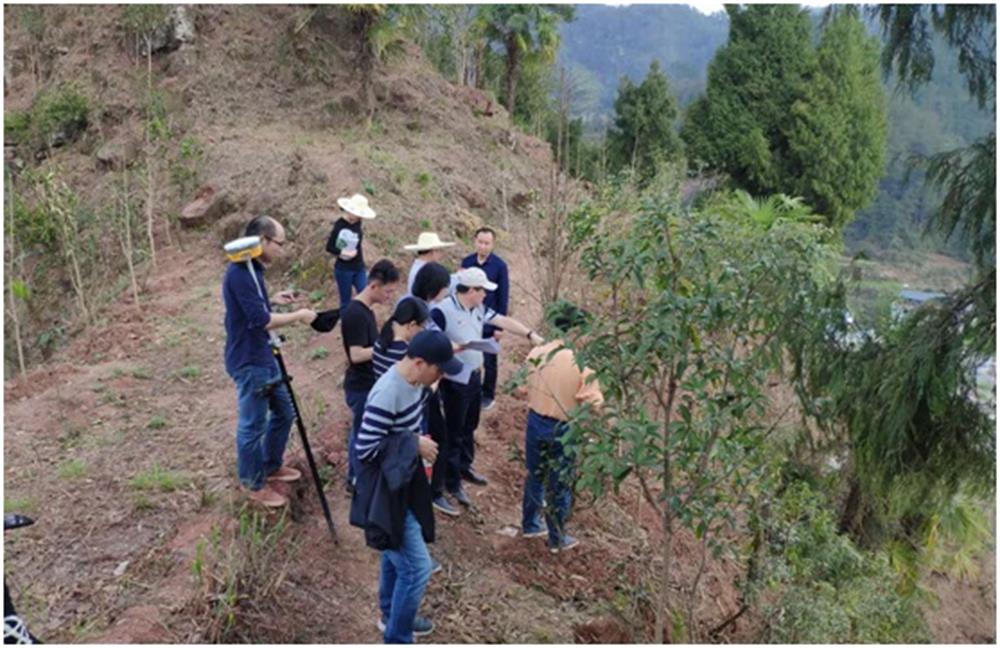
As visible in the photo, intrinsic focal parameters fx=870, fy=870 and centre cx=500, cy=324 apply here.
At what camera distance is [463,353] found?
480cm

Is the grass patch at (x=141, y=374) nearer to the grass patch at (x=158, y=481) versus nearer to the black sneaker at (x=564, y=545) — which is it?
the grass patch at (x=158, y=481)

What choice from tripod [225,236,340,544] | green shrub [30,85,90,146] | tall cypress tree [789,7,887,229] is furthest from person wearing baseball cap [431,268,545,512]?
tall cypress tree [789,7,887,229]

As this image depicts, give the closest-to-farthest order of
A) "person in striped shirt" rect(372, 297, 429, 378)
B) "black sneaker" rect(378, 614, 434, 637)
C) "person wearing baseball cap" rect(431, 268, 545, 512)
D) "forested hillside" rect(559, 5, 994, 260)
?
"person in striped shirt" rect(372, 297, 429, 378)
"black sneaker" rect(378, 614, 434, 637)
"person wearing baseball cap" rect(431, 268, 545, 512)
"forested hillside" rect(559, 5, 994, 260)

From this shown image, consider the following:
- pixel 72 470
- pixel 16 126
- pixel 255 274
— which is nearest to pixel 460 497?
pixel 255 274

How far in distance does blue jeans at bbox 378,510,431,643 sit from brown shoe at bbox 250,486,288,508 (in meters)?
1.19

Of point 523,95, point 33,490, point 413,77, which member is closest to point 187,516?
point 33,490

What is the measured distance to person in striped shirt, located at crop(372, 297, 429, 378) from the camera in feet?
12.7

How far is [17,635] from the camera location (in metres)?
3.04

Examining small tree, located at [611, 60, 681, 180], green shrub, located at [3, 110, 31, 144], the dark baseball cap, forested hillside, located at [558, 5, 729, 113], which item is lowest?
the dark baseball cap

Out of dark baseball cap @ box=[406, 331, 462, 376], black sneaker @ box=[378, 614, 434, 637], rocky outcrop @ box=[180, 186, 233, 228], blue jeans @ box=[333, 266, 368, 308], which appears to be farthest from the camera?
rocky outcrop @ box=[180, 186, 233, 228]

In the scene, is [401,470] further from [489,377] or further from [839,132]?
[839,132]

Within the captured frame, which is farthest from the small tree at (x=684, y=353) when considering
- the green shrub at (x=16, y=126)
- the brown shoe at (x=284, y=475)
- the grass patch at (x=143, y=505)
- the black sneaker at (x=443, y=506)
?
the green shrub at (x=16, y=126)

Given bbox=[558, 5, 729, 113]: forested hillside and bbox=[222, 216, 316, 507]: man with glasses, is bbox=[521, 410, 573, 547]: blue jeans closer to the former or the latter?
bbox=[222, 216, 316, 507]: man with glasses

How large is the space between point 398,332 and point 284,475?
4.75 feet
